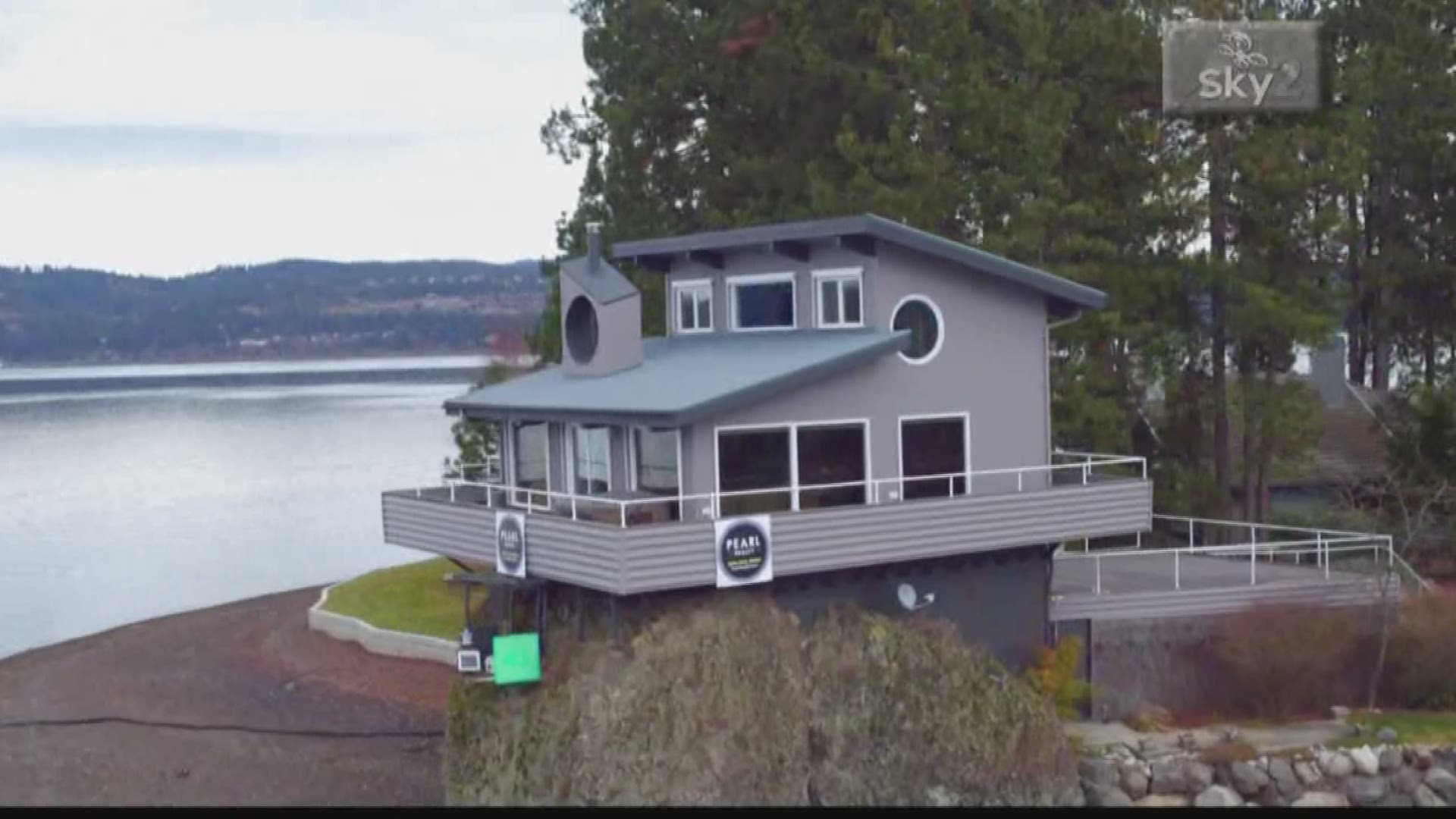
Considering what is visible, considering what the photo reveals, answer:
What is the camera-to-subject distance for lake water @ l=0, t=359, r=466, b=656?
164 feet

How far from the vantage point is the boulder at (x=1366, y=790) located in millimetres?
21938

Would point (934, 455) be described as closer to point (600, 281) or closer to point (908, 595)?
point (908, 595)

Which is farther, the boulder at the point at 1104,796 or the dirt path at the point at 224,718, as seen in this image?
the dirt path at the point at 224,718

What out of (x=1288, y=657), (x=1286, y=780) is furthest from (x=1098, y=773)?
(x=1288, y=657)

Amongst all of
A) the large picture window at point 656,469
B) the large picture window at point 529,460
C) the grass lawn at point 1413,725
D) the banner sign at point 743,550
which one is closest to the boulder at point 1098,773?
the grass lawn at point 1413,725

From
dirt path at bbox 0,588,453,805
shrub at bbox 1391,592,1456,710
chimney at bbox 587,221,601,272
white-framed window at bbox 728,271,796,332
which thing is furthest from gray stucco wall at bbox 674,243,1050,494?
dirt path at bbox 0,588,453,805

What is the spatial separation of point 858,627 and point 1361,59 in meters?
20.8

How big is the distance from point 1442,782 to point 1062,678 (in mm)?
5185

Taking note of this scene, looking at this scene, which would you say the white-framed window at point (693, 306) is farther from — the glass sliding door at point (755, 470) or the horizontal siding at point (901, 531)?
the horizontal siding at point (901, 531)

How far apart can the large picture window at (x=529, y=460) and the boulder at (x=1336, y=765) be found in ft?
39.0

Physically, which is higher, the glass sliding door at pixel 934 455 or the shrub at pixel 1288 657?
the glass sliding door at pixel 934 455

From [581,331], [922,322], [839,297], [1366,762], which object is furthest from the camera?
[581,331]

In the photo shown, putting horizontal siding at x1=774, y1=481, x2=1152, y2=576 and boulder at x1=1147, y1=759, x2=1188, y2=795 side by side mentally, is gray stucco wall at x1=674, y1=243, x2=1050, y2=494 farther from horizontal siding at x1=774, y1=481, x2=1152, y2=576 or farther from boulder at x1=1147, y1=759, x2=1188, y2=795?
boulder at x1=1147, y1=759, x2=1188, y2=795

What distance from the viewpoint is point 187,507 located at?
73375 millimetres
